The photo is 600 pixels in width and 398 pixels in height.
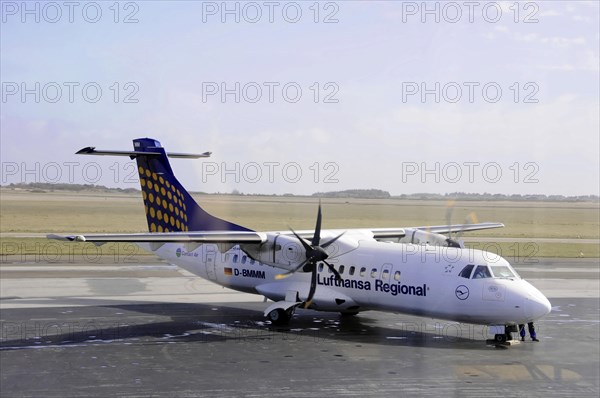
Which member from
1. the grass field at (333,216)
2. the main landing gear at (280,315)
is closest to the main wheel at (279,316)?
the main landing gear at (280,315)

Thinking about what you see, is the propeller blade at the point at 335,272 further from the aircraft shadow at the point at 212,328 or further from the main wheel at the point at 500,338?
the main wheel at the point at 500,338

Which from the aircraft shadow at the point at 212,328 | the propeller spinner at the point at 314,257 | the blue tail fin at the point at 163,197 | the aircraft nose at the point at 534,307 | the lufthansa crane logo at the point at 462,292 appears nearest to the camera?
the aircraft nose at the point at 534,307

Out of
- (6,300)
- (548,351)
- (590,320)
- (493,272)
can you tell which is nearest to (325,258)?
(493,272)

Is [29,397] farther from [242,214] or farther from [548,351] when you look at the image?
[242,214]

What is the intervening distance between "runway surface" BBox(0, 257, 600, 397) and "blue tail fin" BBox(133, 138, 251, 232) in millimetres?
3552

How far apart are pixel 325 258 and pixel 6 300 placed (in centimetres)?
1487

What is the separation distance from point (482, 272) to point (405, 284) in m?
2.62

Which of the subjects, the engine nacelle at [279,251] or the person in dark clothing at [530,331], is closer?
the person in dark clothing at [530,331]

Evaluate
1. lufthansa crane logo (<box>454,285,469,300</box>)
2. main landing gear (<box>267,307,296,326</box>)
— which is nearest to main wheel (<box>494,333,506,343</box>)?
lufthansa crane logo (<box>454,285,469,300</box>)

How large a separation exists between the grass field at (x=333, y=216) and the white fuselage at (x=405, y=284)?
4.77 meters

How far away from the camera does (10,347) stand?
2127 cm

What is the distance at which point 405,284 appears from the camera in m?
23.7

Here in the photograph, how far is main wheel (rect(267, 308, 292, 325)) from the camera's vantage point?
83.6ft

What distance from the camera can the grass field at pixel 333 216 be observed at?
3369cm
